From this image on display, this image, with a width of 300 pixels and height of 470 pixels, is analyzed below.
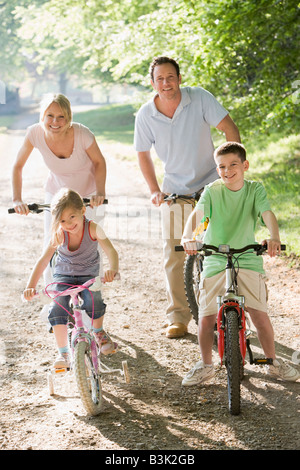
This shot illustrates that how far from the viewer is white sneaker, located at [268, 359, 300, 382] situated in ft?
15.6

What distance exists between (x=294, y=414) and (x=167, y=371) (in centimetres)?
119

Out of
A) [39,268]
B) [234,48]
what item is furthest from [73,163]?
[234,48]

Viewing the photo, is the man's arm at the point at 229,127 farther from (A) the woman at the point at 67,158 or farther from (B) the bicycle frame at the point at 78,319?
(B) the bicycle frame at the point at 78,319

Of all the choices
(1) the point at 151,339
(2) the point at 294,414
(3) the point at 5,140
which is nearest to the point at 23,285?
(1) the point at 151,339

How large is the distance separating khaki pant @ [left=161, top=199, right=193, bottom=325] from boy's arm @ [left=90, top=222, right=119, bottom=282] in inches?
54.2

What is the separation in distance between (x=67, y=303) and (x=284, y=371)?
1630 millimetres

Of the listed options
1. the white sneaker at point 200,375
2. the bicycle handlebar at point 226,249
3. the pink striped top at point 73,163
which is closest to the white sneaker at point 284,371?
the white sneaker at point 200,375

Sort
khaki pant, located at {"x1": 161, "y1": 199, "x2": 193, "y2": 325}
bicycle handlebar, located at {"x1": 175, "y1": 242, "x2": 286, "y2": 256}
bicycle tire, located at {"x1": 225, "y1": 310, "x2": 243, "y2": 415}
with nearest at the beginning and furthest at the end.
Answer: bicycle tire, located at {"x1": 225, "y1": 310, "x2": 243, "y2": 415} → bicycle handlebar, located at {"x1": 175, "y1": 242, "x2": 286, "y2": 256} → khaki pant, located at {"x1": 161, "y1": 199, "x2": 193, "y2": 325}

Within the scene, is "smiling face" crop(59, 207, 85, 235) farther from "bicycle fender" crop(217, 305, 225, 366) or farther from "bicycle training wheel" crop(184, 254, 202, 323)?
"bicycle training wheel" crop(184, 254, 202, 323)

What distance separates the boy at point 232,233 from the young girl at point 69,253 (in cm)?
72

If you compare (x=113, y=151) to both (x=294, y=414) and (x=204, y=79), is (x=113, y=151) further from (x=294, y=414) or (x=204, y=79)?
(x=294, y=414)

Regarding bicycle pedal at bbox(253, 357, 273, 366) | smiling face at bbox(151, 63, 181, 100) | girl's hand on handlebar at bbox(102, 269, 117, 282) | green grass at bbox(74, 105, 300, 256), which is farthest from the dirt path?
smiling face at bbox(151, 63, 181, 100)

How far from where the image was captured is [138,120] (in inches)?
230

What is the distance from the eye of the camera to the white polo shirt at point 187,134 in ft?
18.6
